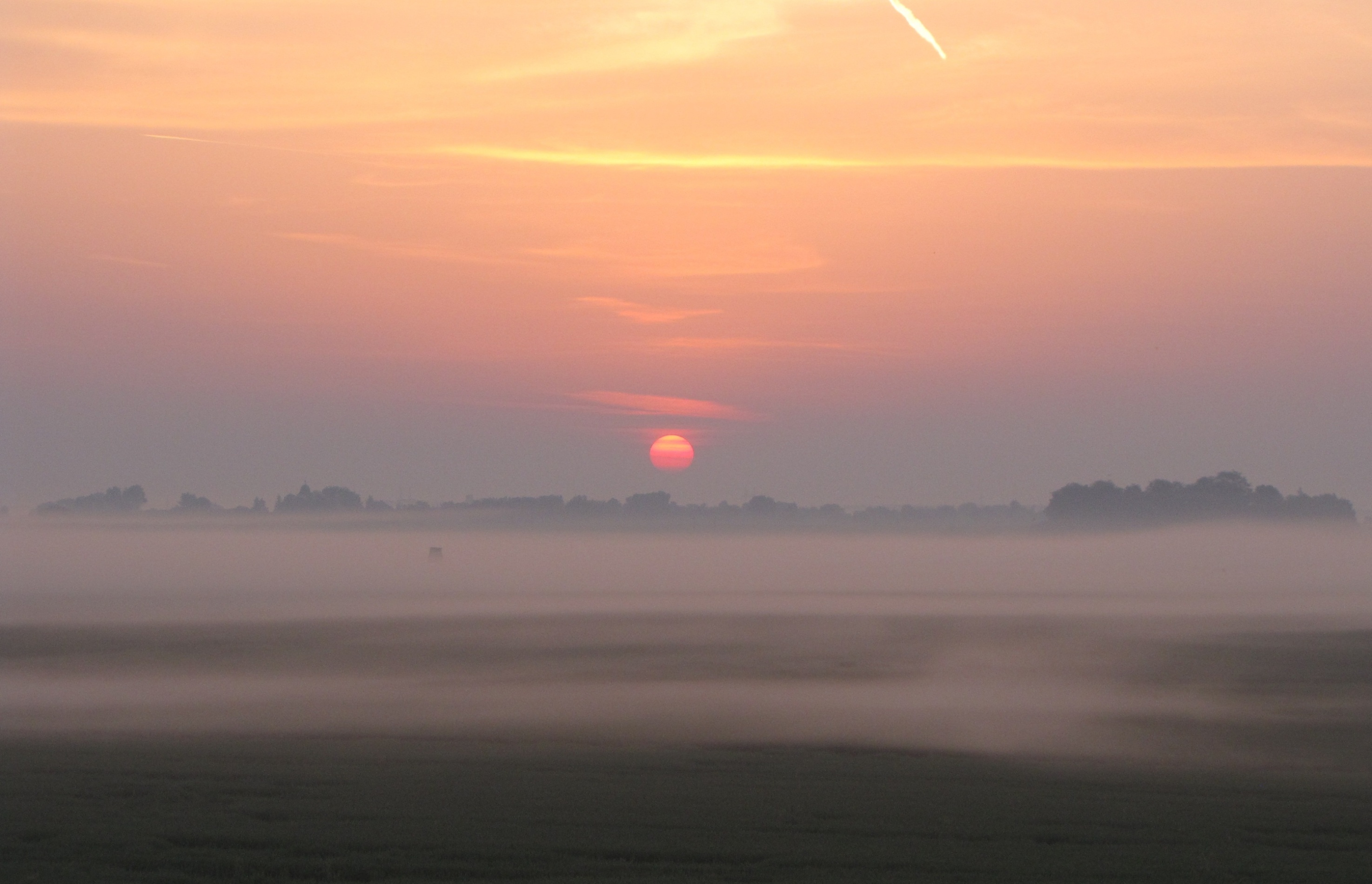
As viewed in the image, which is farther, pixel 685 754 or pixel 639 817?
pixel 685 754

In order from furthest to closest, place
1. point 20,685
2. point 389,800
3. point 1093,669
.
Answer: point 1093,669 → point 20,685 → point 389,800

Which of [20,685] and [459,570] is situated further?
[459,570]

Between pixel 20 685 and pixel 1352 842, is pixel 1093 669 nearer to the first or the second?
pixel 1352 842

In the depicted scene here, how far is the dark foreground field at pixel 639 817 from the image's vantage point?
2178cm

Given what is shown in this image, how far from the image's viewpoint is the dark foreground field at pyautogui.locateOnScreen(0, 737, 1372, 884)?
21781mm

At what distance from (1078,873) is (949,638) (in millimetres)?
53391

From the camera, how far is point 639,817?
2538cm

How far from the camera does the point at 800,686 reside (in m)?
49.3

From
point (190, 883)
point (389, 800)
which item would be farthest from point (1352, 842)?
point (190, 883)

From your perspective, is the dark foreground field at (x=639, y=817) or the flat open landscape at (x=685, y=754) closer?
the dark foreground field at (x=639, y=817)

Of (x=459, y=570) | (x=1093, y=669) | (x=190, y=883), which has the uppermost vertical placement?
(x=459, y=570)

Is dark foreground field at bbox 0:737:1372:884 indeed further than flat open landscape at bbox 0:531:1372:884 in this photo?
No

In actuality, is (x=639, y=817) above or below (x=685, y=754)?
below

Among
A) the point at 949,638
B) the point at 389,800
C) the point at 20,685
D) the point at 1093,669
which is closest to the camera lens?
the point at 389,800
